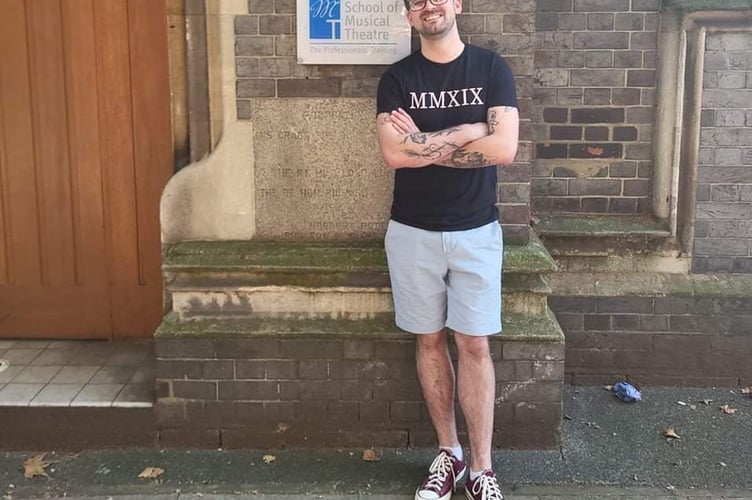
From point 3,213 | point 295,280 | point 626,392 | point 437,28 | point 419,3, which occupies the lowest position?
point 626,392

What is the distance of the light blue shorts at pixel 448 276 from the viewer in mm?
3373

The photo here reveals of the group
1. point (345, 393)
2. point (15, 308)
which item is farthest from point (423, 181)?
point (15, 308)

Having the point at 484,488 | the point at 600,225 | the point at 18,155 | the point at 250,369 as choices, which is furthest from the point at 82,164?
the point at 600,225

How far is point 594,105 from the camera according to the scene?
178 inches

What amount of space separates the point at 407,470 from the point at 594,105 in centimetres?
229

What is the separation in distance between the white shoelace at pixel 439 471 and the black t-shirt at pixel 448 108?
3.40 feet

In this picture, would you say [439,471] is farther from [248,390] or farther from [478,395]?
[248,390]

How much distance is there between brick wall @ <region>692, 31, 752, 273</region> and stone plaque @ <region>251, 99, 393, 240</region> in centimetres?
192

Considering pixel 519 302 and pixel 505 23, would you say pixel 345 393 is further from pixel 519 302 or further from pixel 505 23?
pixel 505 23

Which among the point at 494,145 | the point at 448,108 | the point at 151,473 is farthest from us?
the point at 151,473

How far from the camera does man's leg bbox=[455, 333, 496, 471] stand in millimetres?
3465

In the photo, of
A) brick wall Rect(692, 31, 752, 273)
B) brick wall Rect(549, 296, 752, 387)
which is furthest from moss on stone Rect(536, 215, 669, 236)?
brick wall Rect(549, 296, 752, 387)

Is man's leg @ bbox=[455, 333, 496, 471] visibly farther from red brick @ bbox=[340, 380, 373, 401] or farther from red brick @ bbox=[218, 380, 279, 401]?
red brick @ bbox=[218, 380, 279, 401]

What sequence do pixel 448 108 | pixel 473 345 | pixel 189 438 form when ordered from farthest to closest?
1. pixel 189 438
2. pixel 473 345
3. pixel 448 108
